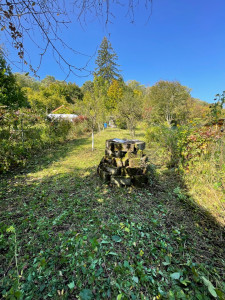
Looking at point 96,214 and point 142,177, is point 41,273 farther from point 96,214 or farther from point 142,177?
point 142,177

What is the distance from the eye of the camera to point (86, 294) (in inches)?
41.2

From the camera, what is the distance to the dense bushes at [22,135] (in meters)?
3.54

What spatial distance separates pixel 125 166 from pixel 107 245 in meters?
1.68

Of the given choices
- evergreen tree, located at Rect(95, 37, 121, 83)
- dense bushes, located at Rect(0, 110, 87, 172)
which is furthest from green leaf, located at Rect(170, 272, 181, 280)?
evergreen tree, located at Rect(95, 37, 121, 83)

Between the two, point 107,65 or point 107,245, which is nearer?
point 107,245

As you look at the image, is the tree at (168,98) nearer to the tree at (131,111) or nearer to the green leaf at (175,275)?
the tree at (131,111)

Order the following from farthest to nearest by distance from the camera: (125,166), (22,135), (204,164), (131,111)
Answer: (131,111) < (22,135) < (125,166) < (204,164)

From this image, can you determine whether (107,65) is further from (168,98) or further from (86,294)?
(86,294)

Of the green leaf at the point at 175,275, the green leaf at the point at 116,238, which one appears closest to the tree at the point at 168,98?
the green leaf at the point at 116,238

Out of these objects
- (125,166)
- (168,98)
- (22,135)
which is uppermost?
(168,98)

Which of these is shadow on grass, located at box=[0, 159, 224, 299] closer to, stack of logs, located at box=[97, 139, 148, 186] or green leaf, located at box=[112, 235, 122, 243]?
green leaf, located at box=[112, 235, 122, 243]

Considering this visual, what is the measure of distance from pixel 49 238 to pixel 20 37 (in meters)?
2.39

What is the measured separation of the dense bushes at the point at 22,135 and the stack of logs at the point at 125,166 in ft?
9.22

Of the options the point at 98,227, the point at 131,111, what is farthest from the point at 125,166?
the point at 131,111
